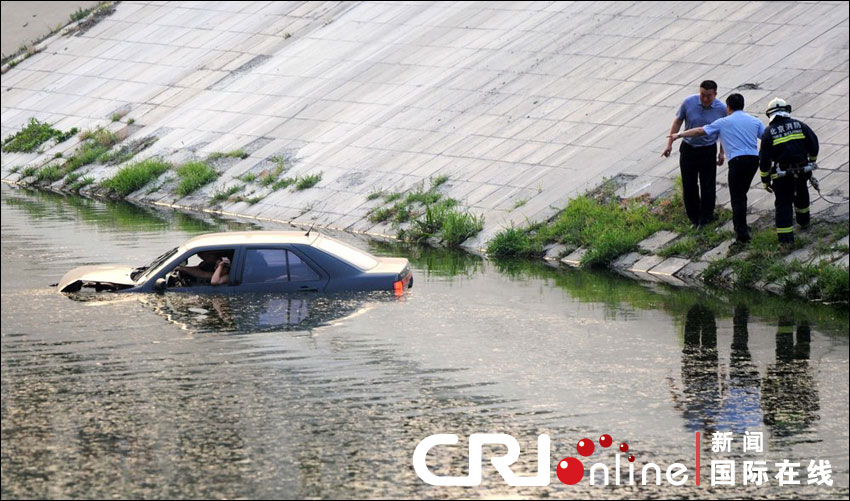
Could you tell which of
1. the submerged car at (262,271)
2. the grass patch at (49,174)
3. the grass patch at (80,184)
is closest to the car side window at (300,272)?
the submerged car at (262,271)

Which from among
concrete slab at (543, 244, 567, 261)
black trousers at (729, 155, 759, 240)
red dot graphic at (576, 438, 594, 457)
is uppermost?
black trousers at (729, 155, 759, 240)

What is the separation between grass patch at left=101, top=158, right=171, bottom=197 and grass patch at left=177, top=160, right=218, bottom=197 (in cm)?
62

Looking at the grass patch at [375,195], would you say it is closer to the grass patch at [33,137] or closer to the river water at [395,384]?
the river water at [395,384]

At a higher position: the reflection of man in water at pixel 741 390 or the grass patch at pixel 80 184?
the grass patch at pixel 80 184

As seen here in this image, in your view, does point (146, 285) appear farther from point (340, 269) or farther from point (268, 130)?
point (268, 130)

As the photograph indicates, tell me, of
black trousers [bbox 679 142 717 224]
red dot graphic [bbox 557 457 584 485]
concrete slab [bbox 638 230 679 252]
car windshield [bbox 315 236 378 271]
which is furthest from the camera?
concrete slab [bbox 638 230 679 252]

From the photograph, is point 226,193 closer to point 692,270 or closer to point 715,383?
point 692,270

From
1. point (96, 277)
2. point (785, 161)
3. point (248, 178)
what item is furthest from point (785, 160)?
point (248, 178)

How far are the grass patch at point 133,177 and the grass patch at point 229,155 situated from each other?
103 centimetres

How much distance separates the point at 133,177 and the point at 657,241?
516 inches

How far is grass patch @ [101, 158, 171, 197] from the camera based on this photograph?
98.7 feet

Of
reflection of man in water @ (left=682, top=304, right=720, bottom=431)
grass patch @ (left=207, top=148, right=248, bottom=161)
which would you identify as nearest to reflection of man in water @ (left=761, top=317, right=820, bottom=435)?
reflection of man in water @ (left=682, top=304, right=720, bottom=431)

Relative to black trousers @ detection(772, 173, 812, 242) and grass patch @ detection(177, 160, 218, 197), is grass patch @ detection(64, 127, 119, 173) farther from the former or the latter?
black trousers @ detection(772, 173, 812, 242)

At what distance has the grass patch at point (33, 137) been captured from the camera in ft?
111
